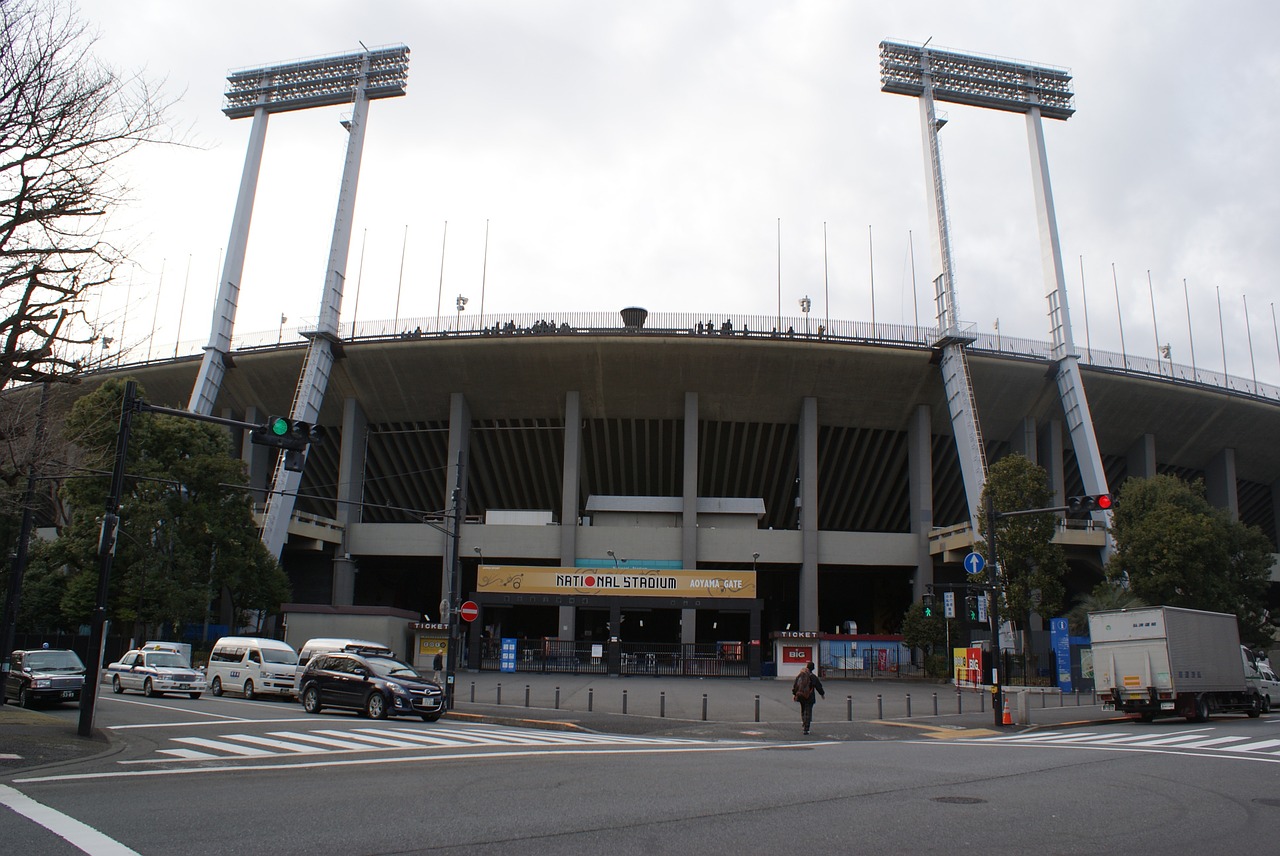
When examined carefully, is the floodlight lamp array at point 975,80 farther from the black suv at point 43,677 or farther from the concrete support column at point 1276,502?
the black suv at point 43,677

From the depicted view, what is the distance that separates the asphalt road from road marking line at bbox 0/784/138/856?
41 mm

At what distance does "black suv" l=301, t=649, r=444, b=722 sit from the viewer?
21.4 m

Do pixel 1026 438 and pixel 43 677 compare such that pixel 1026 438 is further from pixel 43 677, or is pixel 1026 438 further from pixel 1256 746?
pixel 43 677

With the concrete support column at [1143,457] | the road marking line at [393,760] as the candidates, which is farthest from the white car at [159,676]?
the concrete support column at [1143,457]

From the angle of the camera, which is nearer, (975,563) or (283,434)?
(283,434)

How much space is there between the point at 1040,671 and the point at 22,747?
125 ft

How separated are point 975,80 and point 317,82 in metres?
39.1

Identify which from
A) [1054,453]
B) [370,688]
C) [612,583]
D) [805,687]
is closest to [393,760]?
[370,688]

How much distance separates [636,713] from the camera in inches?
1005

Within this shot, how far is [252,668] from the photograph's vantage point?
90.9ft

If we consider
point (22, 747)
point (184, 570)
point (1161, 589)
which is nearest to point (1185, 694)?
point (1161, 589)

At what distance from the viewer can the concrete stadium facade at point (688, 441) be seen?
162ft

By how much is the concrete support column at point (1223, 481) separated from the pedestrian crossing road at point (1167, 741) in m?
40.7

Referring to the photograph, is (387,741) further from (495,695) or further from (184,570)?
(184,570)
